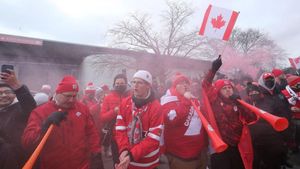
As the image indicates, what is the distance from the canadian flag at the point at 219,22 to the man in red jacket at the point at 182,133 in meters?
1.73

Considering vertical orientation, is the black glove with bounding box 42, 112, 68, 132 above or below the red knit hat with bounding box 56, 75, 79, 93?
below

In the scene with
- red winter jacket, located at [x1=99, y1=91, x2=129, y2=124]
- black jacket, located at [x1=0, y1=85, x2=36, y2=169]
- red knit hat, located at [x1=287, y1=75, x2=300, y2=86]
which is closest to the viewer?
black jacket, located at [x1=0, y1=85, x2=36, y2=169]

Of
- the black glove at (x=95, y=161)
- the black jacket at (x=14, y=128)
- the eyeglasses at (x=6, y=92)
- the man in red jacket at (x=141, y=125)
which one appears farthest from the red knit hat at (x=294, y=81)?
the eyeglasses at (x=6, y=92)

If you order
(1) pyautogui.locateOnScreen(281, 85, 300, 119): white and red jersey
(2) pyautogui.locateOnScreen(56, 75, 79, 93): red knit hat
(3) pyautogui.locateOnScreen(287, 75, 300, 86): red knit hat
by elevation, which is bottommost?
(2) pyautogui.locateOnScreen(56, 75, 79, 93): red knit hat

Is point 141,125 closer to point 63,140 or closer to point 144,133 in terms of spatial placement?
point 144,133

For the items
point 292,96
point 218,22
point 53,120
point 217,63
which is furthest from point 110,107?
point 292,96

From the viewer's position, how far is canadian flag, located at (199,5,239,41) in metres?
4.25

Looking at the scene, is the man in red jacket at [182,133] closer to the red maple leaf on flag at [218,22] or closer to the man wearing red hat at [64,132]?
the man wearing red hat at [64,132]

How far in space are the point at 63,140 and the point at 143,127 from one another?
0.92 meters

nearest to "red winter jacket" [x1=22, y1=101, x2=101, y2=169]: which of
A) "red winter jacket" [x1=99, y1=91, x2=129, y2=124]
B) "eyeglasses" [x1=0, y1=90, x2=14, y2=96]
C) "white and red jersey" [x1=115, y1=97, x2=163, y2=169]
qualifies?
"eyeglasses" [x1=0, y1=90, x2=14, y2=96]

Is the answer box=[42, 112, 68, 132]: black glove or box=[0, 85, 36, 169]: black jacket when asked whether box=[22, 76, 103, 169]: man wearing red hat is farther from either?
box=[0, 85, 36, 169]: black jacket

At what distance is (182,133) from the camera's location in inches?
120

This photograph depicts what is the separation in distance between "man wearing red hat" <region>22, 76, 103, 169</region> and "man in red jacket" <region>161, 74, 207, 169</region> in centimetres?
98

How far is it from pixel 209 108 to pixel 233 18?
2.00 meters
